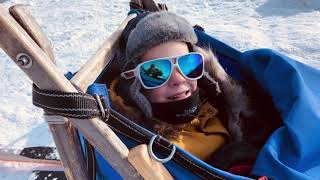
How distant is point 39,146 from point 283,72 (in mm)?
1409

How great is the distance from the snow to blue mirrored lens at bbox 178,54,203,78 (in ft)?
3.93

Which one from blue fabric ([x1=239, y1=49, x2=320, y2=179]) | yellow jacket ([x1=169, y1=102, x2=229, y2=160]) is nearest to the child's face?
yellow jacket ([x1=169, y1=102, x2=229, y2=160])

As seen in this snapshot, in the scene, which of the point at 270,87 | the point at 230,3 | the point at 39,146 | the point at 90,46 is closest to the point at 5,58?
the point at 90,46

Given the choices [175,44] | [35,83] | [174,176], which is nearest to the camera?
[35,83]

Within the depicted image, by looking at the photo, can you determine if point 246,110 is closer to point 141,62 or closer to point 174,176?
point 141,62

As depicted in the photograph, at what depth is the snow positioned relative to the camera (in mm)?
2598

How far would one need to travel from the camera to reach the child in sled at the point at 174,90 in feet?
4.73

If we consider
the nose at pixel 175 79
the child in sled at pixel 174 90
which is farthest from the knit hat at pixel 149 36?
the nose at pixel 175 79

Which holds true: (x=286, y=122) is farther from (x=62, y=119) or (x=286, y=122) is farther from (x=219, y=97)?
(x=62, y=119)

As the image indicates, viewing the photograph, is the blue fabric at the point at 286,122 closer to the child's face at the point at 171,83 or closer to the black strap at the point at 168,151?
the black strap at the point at 168,151

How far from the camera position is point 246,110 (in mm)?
1579

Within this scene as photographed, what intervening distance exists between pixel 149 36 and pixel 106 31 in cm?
225

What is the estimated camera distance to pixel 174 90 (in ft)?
4.76

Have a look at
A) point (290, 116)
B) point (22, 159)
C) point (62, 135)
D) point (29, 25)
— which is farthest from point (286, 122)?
point (22, 159)
